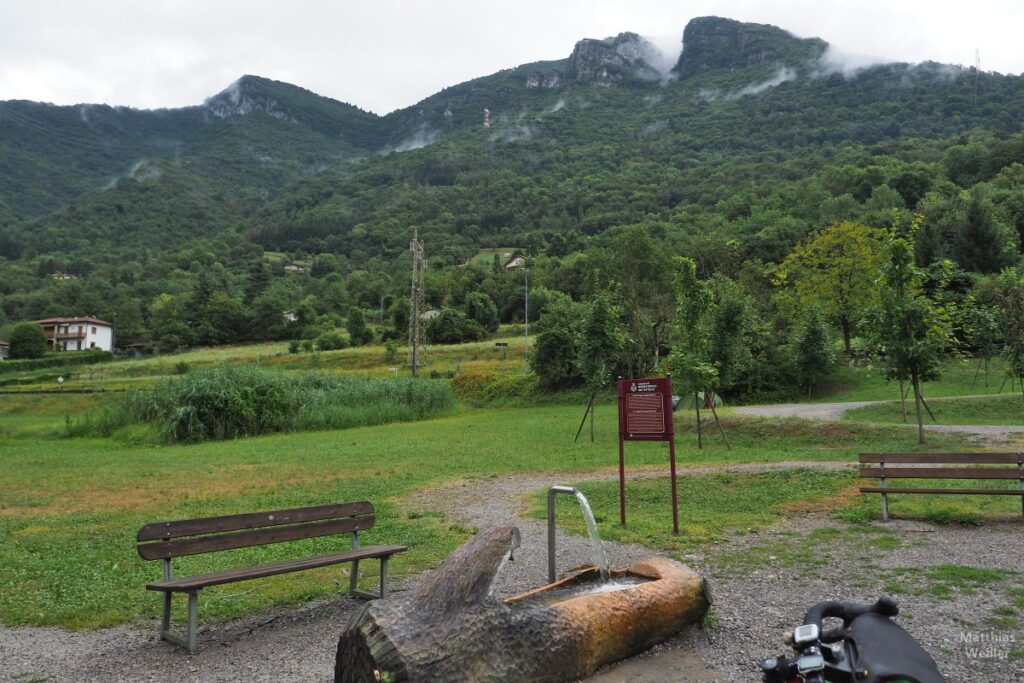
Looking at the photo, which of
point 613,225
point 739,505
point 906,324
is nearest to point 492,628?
point 739,505

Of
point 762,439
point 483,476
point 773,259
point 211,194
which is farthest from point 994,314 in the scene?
point 211,194

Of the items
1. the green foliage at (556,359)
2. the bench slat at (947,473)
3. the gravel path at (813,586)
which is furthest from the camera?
the green foliage at (556,359)

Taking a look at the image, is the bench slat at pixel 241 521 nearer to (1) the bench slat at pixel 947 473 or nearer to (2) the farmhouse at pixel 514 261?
(1) the bench slat at pixel 947 473

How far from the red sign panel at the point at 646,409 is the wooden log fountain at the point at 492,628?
374cm

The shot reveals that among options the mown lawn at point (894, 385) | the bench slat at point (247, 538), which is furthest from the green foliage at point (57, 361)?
the bench slat at point (247, 538)

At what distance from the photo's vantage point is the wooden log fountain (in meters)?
4.06

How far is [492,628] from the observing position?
4.41 m

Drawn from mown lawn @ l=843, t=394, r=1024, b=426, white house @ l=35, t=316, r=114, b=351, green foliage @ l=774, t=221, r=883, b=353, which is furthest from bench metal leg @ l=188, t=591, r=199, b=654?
white house @ l=35, t=316, r=114, b=351

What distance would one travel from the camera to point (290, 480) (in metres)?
15.9

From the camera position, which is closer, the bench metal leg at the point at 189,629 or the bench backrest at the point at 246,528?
the bench metal leg at the point at 189,629

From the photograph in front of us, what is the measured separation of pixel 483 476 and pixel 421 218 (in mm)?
143306

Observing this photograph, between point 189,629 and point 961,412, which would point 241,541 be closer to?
point 189,629

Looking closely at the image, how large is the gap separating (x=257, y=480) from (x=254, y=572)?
1083 cm

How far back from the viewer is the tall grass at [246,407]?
30859 millimetres
